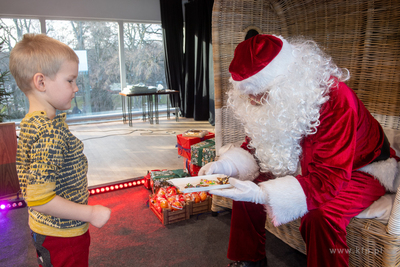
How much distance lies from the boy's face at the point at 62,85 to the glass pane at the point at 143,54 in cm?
Answer: 546

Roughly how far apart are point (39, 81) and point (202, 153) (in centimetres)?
150

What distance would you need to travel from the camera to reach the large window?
5.52 metres

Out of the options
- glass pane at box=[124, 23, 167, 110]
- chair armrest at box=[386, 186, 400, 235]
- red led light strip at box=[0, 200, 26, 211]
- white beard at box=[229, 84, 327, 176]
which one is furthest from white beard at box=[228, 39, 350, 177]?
glass pane at box=[124, 23, 167, 110]

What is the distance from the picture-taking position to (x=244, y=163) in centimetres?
145

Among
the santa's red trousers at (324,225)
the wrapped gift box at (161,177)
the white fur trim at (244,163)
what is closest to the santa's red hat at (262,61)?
the white fur trim at (244,163)

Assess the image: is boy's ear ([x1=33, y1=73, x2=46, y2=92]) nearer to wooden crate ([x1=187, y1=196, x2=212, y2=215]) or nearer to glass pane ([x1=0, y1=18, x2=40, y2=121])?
wooden crate ([x1=187, y1=196, x2=212, y2=215])

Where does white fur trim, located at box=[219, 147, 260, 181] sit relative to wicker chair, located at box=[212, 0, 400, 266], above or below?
below

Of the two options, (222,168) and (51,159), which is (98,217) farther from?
(222,168)

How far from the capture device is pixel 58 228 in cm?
93

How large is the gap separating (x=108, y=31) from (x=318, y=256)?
20.2 ft

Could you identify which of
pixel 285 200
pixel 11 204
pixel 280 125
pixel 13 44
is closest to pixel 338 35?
pixel 280 125

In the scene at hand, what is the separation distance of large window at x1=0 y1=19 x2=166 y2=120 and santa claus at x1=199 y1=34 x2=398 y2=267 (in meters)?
4.62

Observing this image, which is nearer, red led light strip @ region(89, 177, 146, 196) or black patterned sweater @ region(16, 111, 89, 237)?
black patterned sweater @ region(16, 111, 89, 237)

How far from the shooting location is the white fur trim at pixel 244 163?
1.44 m
